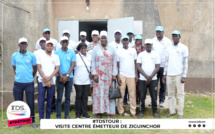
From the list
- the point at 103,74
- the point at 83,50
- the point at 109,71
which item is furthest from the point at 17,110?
the point at 109,71

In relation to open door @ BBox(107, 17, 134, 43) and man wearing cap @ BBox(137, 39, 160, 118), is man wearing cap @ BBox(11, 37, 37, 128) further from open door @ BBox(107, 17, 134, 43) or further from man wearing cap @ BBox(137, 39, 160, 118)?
open door @ BBox(107, 17, 134, 43)

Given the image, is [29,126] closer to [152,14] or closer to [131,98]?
[131,98]

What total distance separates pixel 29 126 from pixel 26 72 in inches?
48.4

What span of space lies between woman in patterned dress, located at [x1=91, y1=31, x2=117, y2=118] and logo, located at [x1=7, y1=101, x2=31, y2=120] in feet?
5.46

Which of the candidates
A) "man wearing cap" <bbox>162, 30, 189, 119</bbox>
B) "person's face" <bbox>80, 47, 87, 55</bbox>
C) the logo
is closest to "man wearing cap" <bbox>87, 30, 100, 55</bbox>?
"person's face" <bbox>80, 47, 87, 55</bbox>

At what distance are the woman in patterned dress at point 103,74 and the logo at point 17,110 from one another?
1.67 meters

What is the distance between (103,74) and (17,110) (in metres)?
2.13

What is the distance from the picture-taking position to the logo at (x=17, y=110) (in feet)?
16.8

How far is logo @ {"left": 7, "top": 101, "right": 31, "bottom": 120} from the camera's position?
513 cm

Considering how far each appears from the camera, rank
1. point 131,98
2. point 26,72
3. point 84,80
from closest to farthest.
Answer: point 26,72, point 84,80, point 131,98

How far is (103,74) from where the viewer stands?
588 cm

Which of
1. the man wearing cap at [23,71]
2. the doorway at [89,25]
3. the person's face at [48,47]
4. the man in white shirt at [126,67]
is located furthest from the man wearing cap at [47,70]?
the doorway at [89,25]

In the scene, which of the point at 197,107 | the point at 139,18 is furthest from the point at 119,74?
the point at 139,18

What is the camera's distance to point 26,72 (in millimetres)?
5211
